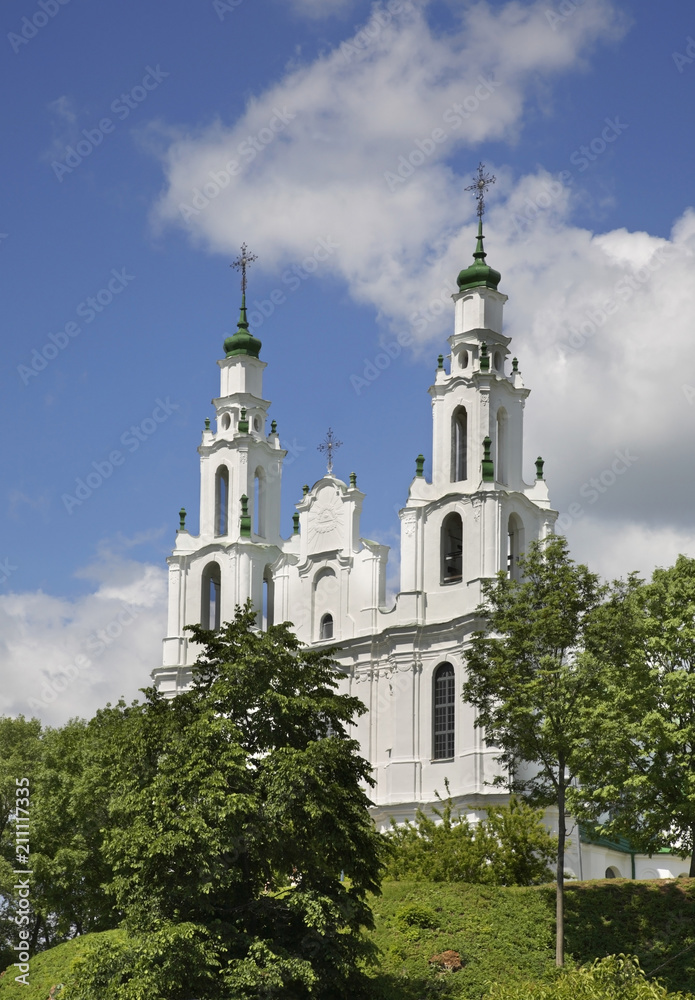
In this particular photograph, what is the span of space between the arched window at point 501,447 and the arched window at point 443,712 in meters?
7.96

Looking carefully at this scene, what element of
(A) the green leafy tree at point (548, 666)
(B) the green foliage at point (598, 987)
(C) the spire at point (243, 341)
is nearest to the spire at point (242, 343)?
(C) the spire at point (243, 341)

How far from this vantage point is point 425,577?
2157 inches

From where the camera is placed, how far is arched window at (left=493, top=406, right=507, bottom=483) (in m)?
55.1

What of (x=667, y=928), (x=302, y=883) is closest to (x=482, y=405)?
(x=667, y=928)

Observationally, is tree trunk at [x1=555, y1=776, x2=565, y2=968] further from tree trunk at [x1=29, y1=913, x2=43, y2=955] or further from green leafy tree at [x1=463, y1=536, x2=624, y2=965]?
tree trunk at [x1=29, y1=913, x2=43, y2=955]

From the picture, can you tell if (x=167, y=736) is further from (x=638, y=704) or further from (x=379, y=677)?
(x=379, y=677)

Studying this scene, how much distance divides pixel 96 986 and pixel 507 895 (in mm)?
11357

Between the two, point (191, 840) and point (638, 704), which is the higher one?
point (638, 704)

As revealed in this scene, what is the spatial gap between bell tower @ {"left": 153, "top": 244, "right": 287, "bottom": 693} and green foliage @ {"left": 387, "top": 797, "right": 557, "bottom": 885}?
78.3 ft

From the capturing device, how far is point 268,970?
26.5 m

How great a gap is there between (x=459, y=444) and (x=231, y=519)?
12.8m

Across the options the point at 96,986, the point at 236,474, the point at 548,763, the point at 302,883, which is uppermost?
the point at 236,474

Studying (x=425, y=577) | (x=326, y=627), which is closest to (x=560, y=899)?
(x=425, y=577)

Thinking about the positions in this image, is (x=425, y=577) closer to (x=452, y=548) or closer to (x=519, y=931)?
(x=452, y=548)
